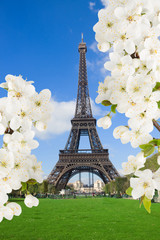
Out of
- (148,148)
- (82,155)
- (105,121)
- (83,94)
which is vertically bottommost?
(148,148)

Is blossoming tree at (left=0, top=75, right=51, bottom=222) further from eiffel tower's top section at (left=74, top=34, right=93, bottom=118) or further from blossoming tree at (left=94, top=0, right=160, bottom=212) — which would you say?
eiffel tower's top section at (left=74, top=34, right=93, bottom=118)

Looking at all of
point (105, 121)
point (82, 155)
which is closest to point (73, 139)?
point (82, 155)

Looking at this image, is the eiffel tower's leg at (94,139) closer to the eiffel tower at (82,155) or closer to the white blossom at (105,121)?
the eiffel tower at (82,155)

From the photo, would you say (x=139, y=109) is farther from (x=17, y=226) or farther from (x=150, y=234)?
(x=17, y=226)

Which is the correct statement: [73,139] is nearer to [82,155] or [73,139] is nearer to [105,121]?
[82,155]

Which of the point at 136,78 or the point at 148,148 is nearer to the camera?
the point at 136,78

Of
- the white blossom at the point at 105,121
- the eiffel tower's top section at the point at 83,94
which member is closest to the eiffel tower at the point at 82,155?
the eiffel tower's top section at the point at 83,94

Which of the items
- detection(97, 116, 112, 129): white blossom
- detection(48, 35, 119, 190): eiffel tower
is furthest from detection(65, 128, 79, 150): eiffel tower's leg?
detection(97, 116, 112, 129): white blossom
